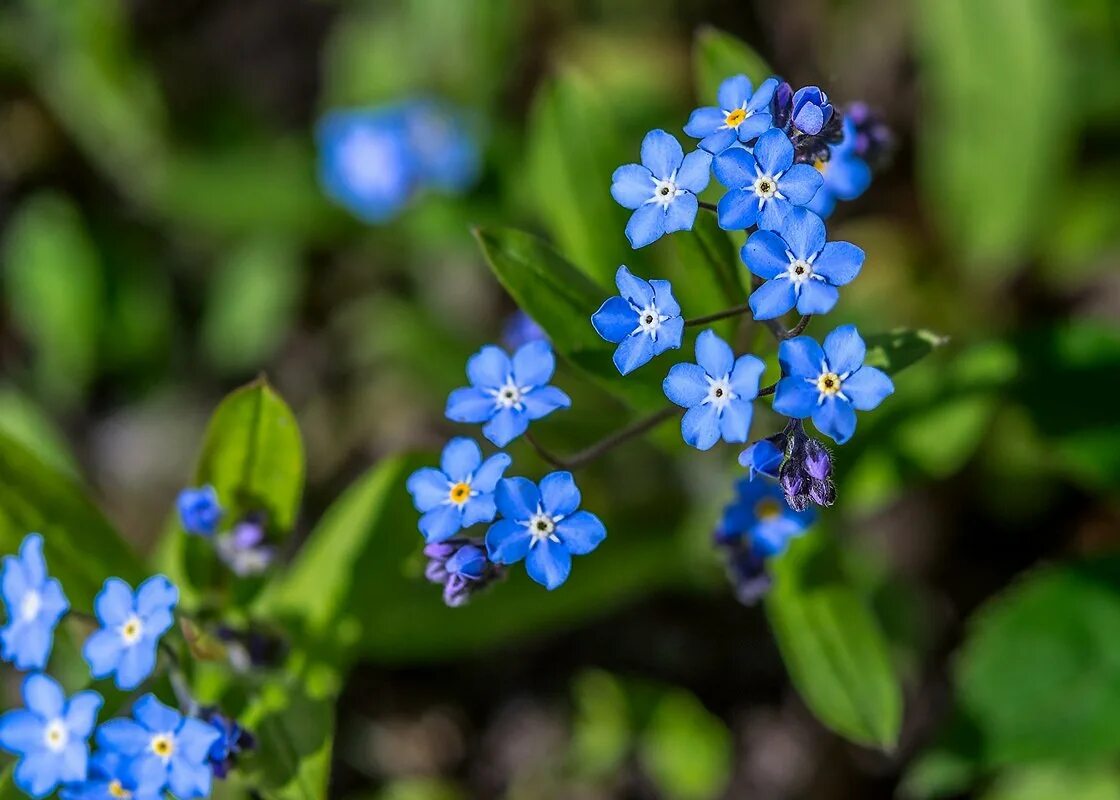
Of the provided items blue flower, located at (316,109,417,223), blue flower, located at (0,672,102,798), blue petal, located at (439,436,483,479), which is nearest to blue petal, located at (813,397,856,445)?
blue petal, located at (439,436,483,479)

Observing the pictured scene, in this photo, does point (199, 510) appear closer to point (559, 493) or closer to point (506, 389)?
point (506, 389)

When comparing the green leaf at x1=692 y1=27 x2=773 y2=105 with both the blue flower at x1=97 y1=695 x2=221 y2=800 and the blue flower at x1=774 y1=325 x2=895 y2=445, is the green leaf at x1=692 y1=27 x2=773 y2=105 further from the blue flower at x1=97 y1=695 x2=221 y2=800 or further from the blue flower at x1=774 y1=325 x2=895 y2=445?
the blue flower at x1=97 y1=695 x2=221 y2=800

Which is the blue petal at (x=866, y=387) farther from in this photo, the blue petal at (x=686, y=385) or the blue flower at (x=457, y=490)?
the blue flower at (x=457, y=490)

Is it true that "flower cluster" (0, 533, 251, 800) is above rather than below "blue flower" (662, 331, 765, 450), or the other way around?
below

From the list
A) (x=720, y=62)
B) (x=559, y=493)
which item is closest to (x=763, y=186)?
(x=559, y=493)

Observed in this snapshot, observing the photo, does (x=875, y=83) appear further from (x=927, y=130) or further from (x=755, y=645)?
(x=755, y=645)

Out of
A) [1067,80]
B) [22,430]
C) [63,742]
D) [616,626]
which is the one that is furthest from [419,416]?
[1067,80]
